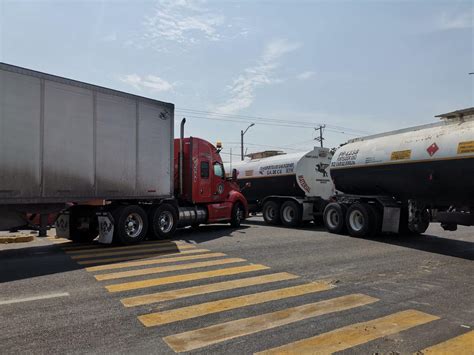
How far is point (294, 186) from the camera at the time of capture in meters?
18.3

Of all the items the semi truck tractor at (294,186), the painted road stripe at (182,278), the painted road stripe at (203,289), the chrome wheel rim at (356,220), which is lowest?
the painted road stripe at (203,289)

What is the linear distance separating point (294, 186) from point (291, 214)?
4.10 feet

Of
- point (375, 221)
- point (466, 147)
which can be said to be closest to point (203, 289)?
point (466, 147)

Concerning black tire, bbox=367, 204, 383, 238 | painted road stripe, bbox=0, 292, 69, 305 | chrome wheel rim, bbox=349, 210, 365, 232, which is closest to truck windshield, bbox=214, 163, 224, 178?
chrome wheel rim, bbox=349, 210, 365, 232

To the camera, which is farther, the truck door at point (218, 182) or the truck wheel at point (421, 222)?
the truck door at point (218, 182)

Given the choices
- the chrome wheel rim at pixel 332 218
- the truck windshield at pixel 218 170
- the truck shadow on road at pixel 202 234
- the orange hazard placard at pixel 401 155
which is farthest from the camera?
A: the truck windshield at pixel 218 170

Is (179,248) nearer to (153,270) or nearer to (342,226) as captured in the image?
(153,270)

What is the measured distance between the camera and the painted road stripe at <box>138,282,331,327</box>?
210 inches

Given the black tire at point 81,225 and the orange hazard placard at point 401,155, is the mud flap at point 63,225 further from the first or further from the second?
the orange hazard placard at point 401,155

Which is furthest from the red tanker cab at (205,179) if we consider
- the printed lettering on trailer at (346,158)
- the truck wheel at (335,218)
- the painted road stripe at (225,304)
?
the painted road stripe at (225,304)

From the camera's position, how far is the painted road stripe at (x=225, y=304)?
17.5ft

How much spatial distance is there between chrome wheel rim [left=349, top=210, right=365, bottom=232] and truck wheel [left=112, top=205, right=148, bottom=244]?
7130 mm

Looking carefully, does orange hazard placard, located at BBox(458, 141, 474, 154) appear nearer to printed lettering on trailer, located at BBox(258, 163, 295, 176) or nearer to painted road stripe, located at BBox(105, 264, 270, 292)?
painted road stripe, located at BBox(105, 264, 270, 292)

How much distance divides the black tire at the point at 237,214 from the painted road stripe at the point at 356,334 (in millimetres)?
11763
